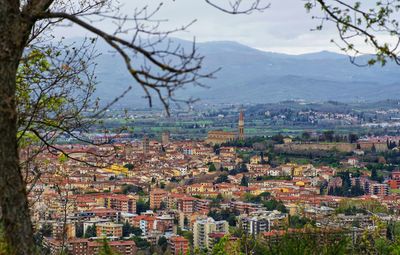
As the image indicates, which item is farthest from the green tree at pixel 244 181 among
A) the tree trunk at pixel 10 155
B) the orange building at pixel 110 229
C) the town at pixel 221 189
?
the tree trunk at pixel 10 155

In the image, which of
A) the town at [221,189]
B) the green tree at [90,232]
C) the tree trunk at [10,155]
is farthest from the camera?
the town at [221,189]

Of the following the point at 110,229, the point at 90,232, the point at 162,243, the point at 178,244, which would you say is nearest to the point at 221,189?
the point at 110,229

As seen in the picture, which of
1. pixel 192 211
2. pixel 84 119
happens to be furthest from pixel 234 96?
pixel 84 119

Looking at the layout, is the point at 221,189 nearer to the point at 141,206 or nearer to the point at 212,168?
the point at 141,206

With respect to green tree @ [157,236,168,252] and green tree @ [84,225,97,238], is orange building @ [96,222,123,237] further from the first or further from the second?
green tree @ [157,236,168,252]

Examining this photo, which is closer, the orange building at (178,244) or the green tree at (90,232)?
the orange building at (178,244)

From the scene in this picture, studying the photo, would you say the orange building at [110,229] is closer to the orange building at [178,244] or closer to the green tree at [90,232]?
the green tree at [90,232]
